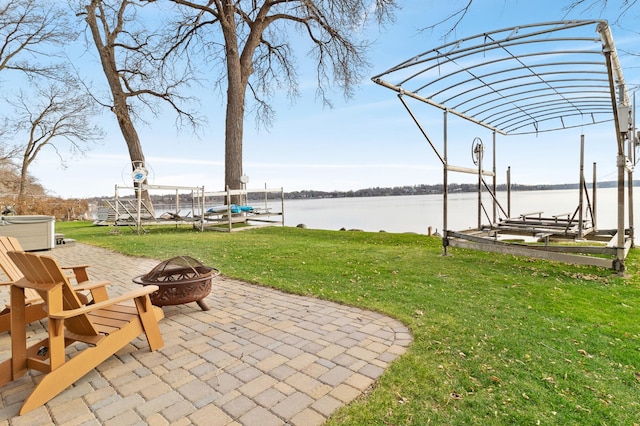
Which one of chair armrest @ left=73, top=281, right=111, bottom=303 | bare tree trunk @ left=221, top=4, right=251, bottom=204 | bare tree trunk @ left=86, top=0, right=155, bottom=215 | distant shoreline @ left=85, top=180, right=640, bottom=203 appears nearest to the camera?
chair armrest @ left=73, top=281, right=111, bottom=303

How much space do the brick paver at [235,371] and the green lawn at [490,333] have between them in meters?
0.23

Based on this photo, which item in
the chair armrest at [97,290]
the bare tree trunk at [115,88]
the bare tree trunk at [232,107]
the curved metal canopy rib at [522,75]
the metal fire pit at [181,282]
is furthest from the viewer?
the bare tree trunk at [115,88]

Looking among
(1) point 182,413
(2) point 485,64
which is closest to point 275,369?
(1) point 182,413

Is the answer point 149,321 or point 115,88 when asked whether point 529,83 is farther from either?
point 115,88

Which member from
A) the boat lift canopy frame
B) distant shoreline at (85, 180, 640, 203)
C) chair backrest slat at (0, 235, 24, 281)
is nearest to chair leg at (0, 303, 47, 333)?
chair backrest slat at (0, 235, 24, 281)

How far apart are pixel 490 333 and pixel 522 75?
16.1 feet

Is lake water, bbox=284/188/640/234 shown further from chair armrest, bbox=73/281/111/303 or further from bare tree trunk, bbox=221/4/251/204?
chair armrest, bbox=73/281/111/303

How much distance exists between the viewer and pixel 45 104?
72.0 feet

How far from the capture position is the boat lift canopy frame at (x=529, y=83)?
4.73 metres

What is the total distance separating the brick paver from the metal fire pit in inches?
9.0

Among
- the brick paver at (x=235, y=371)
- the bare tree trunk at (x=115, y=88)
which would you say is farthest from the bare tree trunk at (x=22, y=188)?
the brick paver at (x=235, y=371)

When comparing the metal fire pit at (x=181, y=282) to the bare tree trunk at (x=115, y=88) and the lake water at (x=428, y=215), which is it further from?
the bare tree trunk at (x=115, y=88)

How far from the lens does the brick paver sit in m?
2.16

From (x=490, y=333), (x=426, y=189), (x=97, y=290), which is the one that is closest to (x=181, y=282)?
(x=97, y=290)
